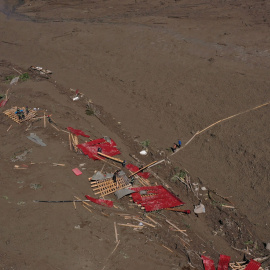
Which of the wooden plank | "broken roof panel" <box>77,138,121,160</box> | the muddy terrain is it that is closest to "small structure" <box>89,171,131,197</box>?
the wooden plank

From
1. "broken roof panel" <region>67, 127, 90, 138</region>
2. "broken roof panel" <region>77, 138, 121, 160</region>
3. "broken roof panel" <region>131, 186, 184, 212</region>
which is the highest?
"broken roof panel" <region>67, 127, 90, 138</region>

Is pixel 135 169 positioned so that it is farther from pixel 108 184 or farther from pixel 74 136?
pixel 74 136

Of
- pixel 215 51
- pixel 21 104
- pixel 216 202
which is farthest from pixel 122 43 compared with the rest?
pixel 216 202

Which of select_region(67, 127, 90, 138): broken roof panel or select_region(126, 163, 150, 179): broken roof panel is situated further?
select_region(67, 127, 90, 138): broken roof panel

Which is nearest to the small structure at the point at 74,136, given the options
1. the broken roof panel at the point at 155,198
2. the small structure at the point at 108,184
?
the small structure at the point at 108,184

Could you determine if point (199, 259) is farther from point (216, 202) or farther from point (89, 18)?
point (89, 18)

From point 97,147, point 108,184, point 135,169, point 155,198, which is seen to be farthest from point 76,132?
point 155,198

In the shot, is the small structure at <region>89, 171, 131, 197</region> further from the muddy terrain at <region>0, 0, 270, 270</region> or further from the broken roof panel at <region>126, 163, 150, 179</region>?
the broken roof panel at <region>126, 163, 150, 179</region>

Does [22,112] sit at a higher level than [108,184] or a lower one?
higher

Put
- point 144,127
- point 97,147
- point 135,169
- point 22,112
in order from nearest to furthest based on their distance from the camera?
1. point 135,169
2. point 97,147
3. point 144,127
4. point 22,112
